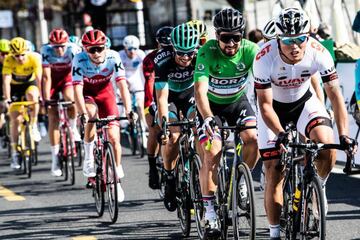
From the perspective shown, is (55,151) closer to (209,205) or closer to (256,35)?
(256,35)

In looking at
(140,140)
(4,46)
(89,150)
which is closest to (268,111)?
(89,150)

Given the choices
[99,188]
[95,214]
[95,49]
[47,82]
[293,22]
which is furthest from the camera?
[47,82]

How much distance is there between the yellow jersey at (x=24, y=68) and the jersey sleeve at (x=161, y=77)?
17.6ft

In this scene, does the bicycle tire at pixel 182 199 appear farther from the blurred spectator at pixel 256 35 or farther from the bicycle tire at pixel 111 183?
the blurred spectator at pixel 256 35

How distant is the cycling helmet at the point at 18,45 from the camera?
14.0 metres

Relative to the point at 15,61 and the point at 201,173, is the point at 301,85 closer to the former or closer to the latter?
the point at 201,173

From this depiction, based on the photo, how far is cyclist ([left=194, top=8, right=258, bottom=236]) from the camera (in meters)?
7.73

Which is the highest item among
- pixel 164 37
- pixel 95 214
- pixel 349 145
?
pixel 164 37

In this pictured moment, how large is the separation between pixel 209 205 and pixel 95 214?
2.69 meters

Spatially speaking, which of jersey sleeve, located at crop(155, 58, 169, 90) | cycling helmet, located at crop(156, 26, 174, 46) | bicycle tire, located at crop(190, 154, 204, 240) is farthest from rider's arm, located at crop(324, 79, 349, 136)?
cycling helmet, located at crop(156, 26, 174, 46)

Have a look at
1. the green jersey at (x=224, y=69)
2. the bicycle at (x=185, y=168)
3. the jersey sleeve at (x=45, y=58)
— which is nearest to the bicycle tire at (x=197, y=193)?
the bicycle at (x=185, y=168)

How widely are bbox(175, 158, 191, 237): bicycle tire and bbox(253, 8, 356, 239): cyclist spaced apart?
5.17 ft

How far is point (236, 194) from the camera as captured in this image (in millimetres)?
7383

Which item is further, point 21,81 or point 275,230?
point 21,81
